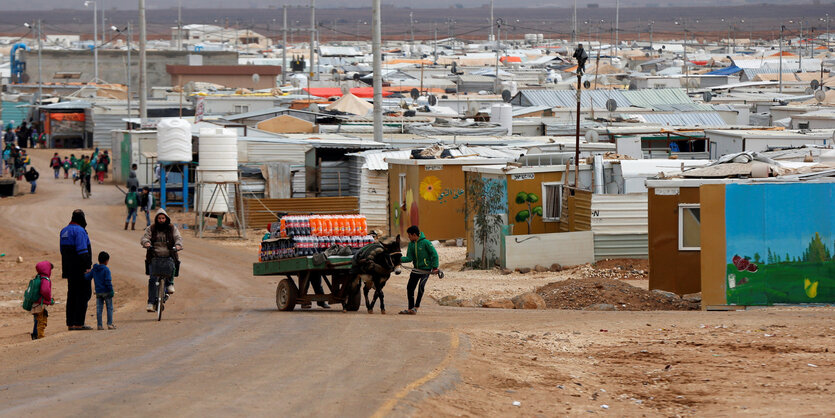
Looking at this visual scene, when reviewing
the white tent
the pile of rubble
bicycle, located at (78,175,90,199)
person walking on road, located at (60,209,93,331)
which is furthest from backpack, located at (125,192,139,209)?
the white tent

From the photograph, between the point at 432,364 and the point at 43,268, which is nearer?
the point at 432,364

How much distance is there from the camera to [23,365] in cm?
1311

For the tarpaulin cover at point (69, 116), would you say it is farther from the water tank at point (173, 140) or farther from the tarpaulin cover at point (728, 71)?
the tarpaulin cover at point (728, 71)

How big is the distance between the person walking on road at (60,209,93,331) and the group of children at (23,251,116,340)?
0.50ft

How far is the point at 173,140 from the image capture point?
3759 cm

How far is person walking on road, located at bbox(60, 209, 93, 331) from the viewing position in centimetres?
1675

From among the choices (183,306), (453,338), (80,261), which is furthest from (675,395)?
(183,306)

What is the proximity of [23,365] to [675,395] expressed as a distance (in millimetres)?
7002

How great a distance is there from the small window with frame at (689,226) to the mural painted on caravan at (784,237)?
279cm

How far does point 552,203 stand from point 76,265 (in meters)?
14.4

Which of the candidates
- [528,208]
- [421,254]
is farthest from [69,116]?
[421,254]

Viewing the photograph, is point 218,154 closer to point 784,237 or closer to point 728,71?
point 784,237

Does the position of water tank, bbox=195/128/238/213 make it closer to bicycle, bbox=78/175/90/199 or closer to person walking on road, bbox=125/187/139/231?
person walking on road, bbox=125/187/139/231

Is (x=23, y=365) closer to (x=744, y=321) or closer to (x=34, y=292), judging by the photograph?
(x=34, y=292)
